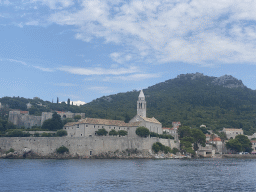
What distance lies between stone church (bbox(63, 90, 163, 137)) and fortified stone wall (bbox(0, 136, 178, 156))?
248 inches

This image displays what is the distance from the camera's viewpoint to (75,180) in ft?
96.1

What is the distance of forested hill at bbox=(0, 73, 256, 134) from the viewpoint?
103375 mm

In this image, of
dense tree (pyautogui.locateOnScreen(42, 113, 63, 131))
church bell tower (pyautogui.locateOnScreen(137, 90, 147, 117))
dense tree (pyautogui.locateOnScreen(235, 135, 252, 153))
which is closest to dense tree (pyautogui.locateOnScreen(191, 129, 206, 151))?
dense tree (pyautogui.locateOnScreen(235, 135, 252, 153))

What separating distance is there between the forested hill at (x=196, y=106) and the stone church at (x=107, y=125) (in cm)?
508

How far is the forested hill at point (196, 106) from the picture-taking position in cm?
10338

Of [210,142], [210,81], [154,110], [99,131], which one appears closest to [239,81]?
[210,81]

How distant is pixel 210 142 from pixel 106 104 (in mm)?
59403

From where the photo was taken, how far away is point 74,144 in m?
58.3

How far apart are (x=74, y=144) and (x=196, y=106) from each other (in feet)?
249

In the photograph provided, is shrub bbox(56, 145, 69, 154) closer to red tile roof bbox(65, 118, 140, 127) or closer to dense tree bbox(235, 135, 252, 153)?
red tile roof bbox(65, 118, 140, 127)

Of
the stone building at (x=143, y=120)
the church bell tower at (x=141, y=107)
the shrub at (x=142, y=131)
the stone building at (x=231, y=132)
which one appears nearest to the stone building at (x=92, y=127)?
the stone building at (x=143, y=120)

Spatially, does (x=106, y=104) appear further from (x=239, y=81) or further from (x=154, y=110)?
(x=239, y=81)

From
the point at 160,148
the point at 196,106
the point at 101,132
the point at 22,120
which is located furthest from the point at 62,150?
the point at 196,106

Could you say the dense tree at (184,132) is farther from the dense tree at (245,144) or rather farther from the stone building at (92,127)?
the dense tree at (245,144)
